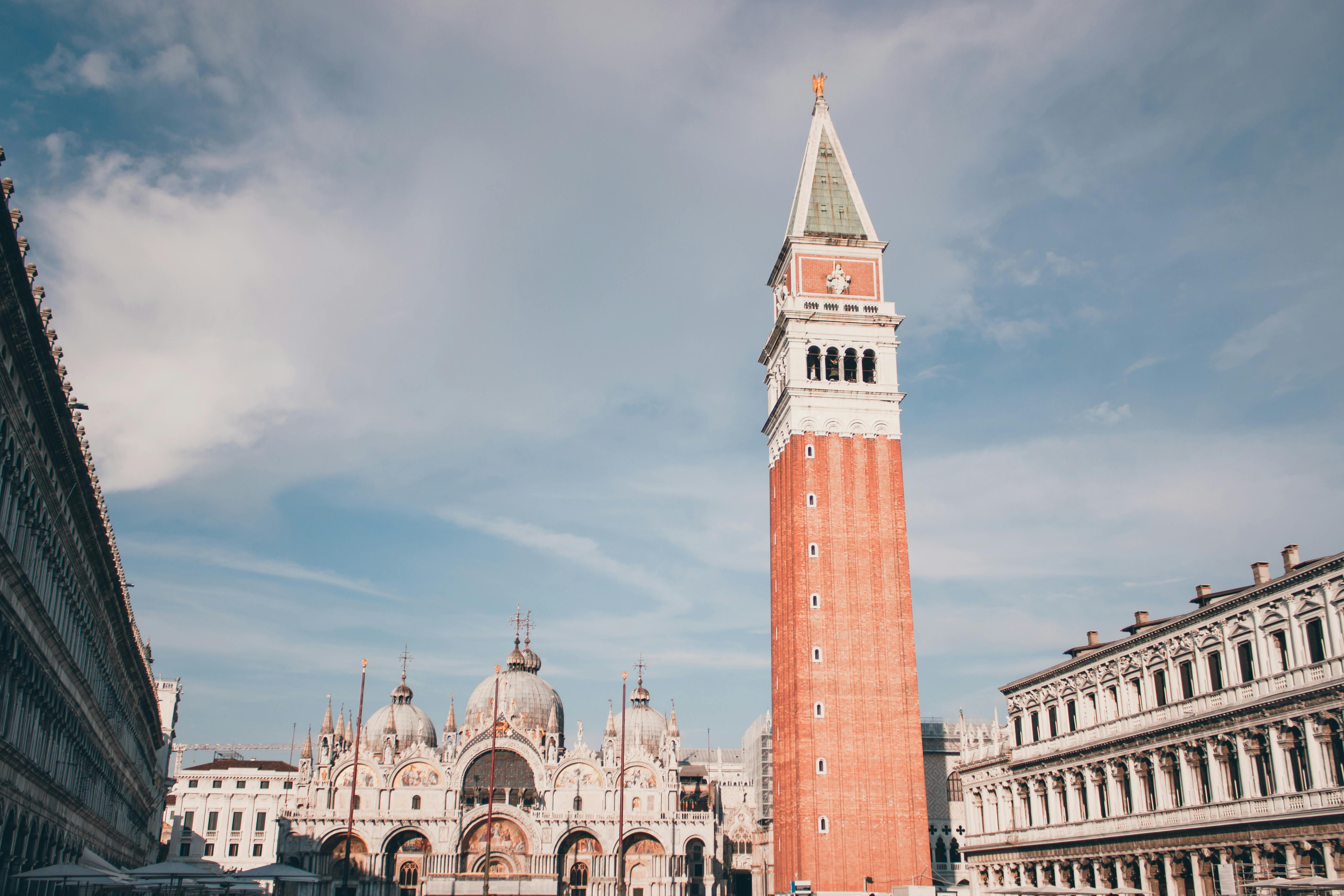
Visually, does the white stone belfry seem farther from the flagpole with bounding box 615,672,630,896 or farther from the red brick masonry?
the flagpole with bounding box 615,672,630,896

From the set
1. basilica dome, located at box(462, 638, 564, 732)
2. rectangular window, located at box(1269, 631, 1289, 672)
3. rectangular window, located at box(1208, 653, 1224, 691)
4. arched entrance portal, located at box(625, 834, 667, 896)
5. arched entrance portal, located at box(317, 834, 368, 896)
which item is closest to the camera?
rectangular window, located at box(1269, 631, 1289, 672)

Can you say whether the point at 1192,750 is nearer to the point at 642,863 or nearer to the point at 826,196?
the point at 826,196

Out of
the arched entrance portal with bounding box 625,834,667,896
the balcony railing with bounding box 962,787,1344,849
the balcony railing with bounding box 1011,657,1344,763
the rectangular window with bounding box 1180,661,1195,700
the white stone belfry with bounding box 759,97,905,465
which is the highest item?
the white stone belfry with bounding box 759,97,905,465

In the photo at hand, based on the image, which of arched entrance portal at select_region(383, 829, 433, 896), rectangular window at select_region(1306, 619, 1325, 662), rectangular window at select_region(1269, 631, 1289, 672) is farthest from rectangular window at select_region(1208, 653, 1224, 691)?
arched entrance portal at select_region(383, 829, 433, 896)

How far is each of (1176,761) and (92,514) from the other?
3918 centimetres

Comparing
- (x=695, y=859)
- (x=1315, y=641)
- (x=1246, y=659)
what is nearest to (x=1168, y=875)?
(x=1246, y=659)

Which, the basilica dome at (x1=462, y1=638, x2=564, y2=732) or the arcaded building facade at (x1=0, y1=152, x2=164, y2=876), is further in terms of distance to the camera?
the basilica dome at (x1=462, y1=638, x2=564, y2=732)

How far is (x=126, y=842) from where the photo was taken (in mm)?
57500

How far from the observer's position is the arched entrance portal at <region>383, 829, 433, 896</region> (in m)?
80.8

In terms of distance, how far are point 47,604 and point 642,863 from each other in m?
59.0

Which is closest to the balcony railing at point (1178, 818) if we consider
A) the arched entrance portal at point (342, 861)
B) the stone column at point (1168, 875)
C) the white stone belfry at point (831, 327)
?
the stone column at point (1168, 875)

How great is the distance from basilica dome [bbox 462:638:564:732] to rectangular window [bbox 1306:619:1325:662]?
6685 centimetres

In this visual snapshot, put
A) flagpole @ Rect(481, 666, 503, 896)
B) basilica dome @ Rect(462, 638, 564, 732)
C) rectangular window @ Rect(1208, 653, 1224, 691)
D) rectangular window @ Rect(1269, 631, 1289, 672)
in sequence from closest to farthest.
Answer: rectangular window @ Rect(1269, 631, 1289, 672), rectangular window @ Rect(1208, 653, 1224, 691), flagpole @ Rect(481, 666, 503, 896), basilica dome @ Rect(462, 638, 564, 732)

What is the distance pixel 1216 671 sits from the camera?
135 feet
